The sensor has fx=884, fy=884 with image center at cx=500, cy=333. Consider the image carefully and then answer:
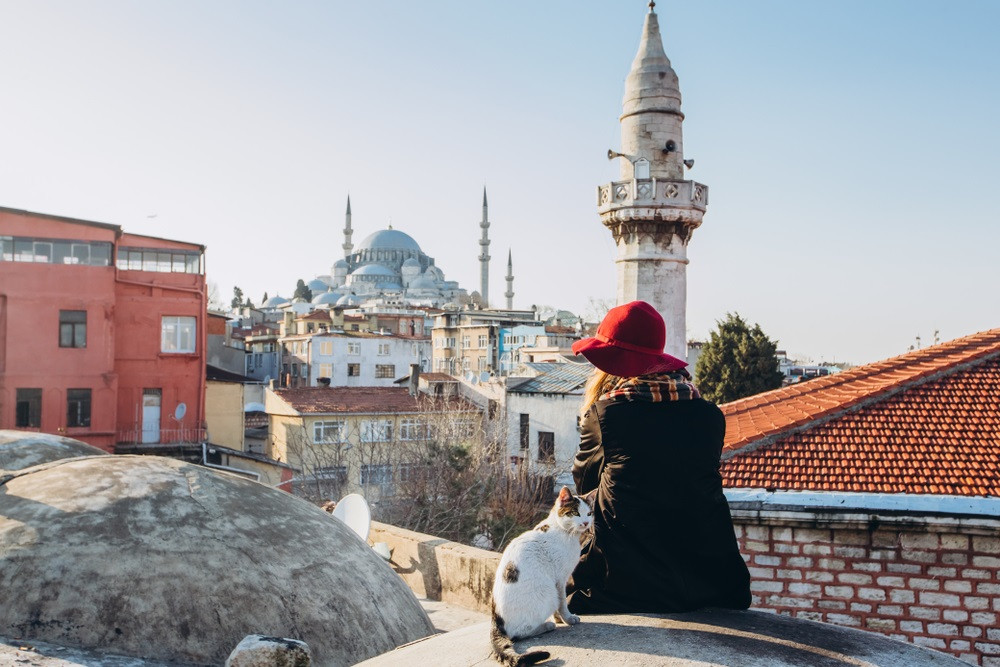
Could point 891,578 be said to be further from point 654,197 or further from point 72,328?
point 72,328

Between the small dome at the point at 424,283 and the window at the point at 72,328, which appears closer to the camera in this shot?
the window at the point at 72,328

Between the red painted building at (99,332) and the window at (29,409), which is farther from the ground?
the red painted building at (99,332)

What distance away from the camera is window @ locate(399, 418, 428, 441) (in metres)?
28.6

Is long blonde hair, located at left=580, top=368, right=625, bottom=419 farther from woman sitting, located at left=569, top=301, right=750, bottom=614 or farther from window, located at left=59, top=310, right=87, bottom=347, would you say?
window, located at left=59, top=310, right=87, bottom=347

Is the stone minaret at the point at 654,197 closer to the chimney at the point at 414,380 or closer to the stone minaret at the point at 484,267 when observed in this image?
the chimney at the point at 414,380

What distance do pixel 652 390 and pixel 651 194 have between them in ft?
53.4

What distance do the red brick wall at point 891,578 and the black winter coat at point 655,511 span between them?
4413 mm

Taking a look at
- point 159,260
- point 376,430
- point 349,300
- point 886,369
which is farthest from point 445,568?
point 349,300

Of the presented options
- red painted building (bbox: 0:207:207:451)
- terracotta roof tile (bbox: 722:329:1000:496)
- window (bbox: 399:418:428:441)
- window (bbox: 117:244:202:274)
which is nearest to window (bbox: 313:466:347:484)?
window (bbox: 399:418:428:441)

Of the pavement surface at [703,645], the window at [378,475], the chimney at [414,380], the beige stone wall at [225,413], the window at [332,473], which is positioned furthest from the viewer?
the chimney at [414,380]

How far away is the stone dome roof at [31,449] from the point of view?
9.47m

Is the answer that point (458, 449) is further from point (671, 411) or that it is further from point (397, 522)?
point (671, 411)

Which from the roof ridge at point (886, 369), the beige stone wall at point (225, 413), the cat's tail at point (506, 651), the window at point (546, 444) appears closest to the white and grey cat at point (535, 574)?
the cat's tail at point (506, 651)

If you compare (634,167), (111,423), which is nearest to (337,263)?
(111,423)
